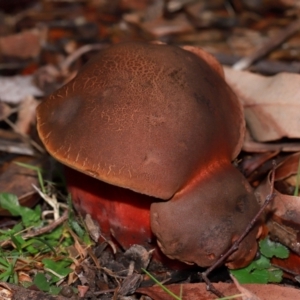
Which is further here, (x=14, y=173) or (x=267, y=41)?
(x=267, y=41)

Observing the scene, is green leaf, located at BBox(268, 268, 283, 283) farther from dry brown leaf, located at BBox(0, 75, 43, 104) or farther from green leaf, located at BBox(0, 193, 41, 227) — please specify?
dry brown leaf, located at BBox(0, 75, 43, 104)

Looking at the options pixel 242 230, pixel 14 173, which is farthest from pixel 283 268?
pixel 14 173

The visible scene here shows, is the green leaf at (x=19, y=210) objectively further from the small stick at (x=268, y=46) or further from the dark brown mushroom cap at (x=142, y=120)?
the small stick at (x=268, y=46)

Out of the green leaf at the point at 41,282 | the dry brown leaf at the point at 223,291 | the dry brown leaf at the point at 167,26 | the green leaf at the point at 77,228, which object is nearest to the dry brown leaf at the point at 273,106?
the dry brown leaf at the point at 223,291

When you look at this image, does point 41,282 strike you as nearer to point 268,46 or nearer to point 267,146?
point 267,146

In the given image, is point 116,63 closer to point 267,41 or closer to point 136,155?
point 136,155

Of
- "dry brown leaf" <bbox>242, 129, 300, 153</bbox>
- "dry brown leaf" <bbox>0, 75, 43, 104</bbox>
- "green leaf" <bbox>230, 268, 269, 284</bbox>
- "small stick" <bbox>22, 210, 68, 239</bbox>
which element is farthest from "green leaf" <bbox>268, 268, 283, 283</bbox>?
"dry brown leaf" <bbox>0, 75, 43, 104</bbox>

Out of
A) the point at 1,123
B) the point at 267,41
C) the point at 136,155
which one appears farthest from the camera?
the point at 267,41

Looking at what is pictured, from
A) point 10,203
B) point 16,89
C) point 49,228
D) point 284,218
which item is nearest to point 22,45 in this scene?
point 16,89
